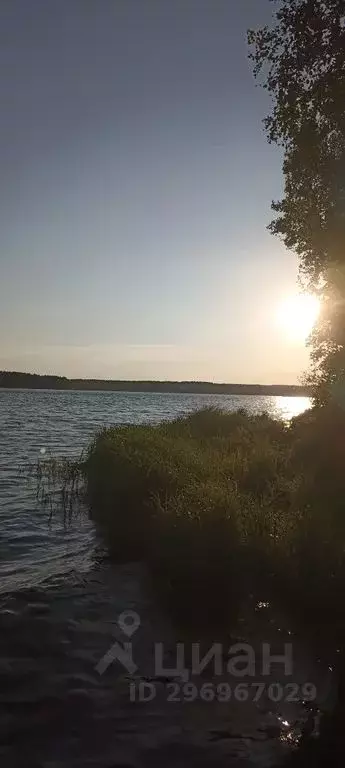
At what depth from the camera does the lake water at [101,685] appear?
21.1 feet

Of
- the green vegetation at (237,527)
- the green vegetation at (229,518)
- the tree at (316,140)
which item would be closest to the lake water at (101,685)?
the green vegetation at (237,527)

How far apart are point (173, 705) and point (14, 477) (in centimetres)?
1880

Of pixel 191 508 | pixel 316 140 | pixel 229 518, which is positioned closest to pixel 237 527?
pixel 229 518

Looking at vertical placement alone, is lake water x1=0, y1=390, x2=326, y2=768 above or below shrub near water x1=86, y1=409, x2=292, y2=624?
below

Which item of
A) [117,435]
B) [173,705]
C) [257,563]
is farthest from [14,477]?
[173,705]

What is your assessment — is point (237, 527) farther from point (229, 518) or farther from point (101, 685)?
point (101, 685)

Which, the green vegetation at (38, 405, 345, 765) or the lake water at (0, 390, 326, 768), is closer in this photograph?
the lake water at (0, 390, 326, 768)

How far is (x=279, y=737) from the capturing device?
260 inches

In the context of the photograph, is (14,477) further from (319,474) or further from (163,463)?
(319,474)

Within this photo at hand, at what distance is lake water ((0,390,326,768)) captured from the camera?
253 inches

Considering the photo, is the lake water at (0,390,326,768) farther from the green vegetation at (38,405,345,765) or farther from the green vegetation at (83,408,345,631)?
the green vegetation at (83,408,345,631)

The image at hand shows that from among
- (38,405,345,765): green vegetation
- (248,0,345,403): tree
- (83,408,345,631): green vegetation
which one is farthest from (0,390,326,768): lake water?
(248,0,345,403): tree

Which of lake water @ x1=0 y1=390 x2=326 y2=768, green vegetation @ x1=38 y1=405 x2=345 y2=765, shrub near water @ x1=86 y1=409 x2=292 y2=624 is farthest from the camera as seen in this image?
shrub near water @ x1=86 y1=409 x2=292 y2=624

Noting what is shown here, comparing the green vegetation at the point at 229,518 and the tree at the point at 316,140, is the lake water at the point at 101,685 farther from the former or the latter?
the tree at the point at 316,140
